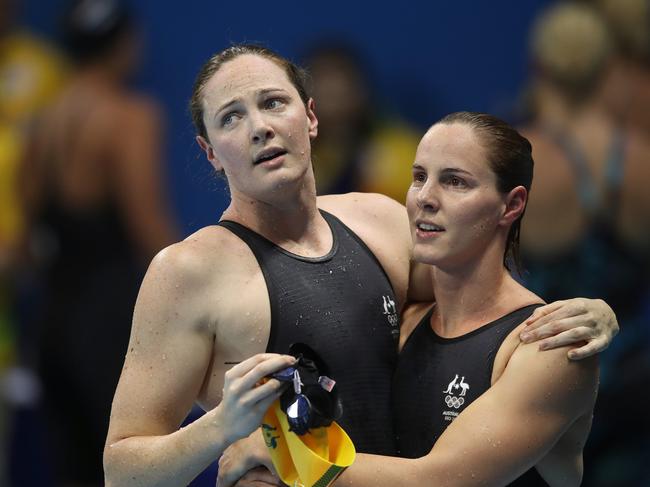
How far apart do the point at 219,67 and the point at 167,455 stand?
103 cm

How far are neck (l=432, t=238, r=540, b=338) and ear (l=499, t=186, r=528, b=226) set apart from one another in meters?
0.08

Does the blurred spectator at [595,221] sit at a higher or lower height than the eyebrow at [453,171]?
lower

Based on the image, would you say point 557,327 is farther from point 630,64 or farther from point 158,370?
point 630,64

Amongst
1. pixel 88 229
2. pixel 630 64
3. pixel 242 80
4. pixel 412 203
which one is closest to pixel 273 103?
pixel 242 80

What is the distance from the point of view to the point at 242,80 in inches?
135

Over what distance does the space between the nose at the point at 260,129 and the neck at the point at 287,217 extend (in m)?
0.14

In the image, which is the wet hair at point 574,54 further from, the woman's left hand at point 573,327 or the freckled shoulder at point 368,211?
the woman's left hand at point 573,327

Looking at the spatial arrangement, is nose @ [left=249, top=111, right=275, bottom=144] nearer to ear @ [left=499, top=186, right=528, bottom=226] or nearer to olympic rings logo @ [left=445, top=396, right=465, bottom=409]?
ear @ [left=499, top=186, right=528, bottom=226]

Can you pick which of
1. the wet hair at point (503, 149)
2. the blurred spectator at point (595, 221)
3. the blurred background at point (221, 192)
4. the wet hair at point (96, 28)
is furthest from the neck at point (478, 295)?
the wet hair at point (96, 28)

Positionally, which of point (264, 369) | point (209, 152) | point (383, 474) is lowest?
point (383, 474)

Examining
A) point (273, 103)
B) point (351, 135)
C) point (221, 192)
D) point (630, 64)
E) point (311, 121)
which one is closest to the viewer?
point (273, 103)

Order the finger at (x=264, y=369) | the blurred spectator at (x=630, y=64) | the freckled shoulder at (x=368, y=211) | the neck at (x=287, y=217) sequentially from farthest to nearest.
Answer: the blurred spectator at (x=630, y=64) → the freckled shoulder at (x=368, y=211) → the neck at (x=287, y=217) → the finger at (x=264, y=369)

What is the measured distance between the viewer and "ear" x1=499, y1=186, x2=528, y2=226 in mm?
3373

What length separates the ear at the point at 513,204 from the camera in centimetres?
337
